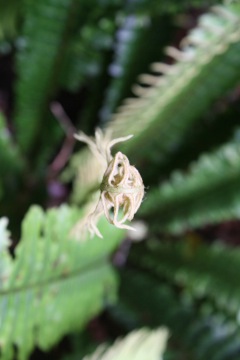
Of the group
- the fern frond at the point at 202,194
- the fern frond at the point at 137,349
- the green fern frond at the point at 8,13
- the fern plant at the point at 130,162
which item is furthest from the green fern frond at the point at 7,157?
the fern frond at the point at 137,349

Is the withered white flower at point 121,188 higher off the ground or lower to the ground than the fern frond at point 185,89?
lower

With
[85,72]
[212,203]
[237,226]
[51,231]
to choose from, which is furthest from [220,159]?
[237,226]

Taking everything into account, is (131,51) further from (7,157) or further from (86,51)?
(7,157)

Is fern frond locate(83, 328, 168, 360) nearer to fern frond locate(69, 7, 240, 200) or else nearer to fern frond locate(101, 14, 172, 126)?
fern frond locate(69, 7, 240, 200)

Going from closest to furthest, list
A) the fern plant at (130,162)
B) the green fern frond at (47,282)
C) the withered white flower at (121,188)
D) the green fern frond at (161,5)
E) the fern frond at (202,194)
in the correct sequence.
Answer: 1. the withered white flower at (121,188)
2. the green fern frond at (47,282)
3. the fern plant at (130,162)
4. the green fern frond at (161,5)
5. the fern frond at (202,194)

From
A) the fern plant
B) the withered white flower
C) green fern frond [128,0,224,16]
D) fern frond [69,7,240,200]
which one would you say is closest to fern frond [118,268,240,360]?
the fern plant

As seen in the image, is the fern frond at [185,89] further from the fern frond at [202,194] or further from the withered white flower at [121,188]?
the withered white flower at [121,188]
